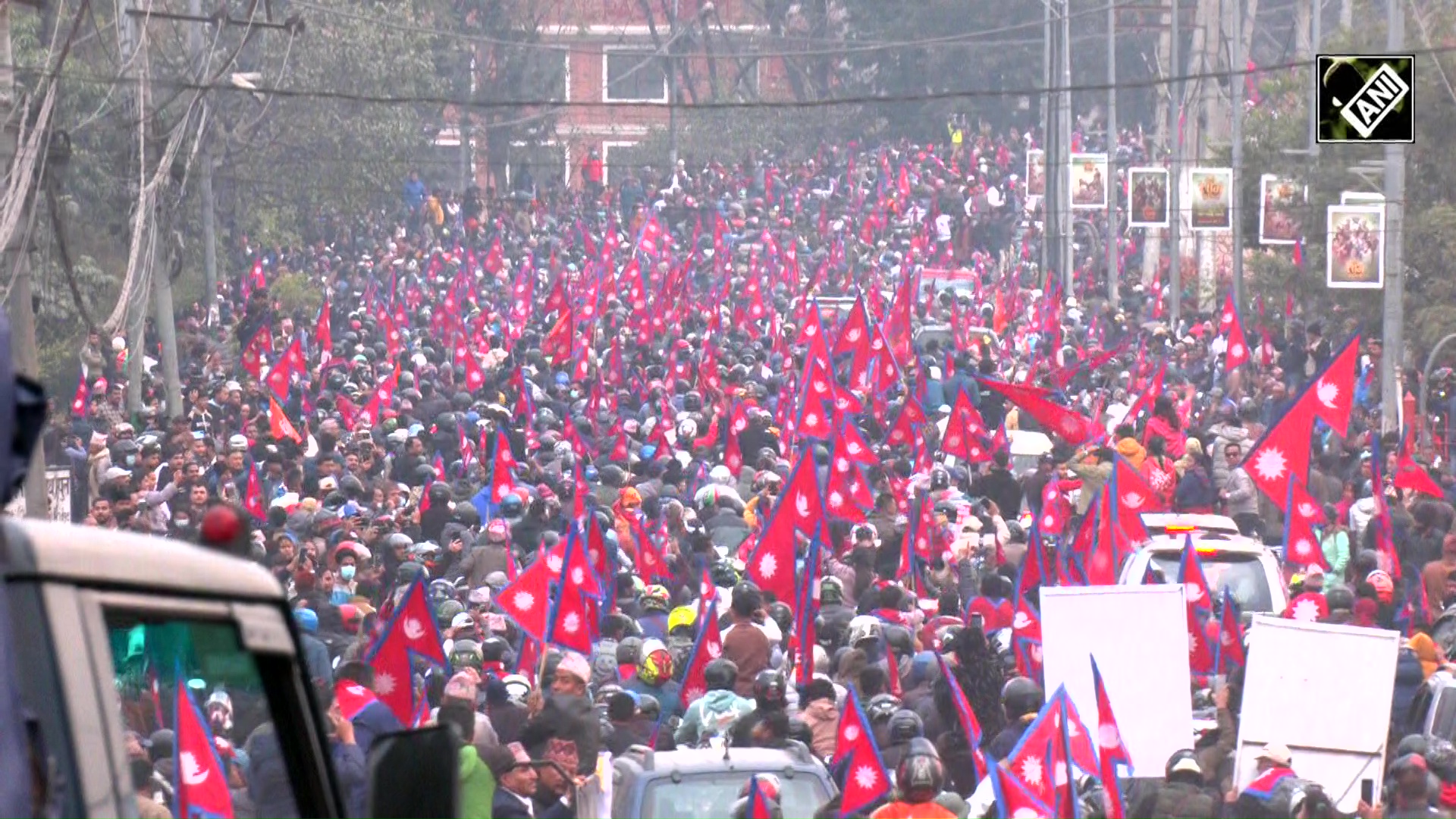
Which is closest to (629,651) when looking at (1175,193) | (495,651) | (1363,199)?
(495,651)

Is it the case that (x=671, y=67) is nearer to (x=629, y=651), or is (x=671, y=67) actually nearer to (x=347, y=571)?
(x=347, y=571)

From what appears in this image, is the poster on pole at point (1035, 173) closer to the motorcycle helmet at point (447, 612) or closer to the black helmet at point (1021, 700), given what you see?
the motorcycle helmet at point (447, 612)

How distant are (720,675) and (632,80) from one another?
82465mm

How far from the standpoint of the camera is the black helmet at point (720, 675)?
444 inches

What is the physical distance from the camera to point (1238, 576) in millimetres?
14828

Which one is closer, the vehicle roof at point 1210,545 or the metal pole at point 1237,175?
the vehicle roof at point 1210,545

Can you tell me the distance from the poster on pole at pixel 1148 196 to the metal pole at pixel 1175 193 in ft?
0.74

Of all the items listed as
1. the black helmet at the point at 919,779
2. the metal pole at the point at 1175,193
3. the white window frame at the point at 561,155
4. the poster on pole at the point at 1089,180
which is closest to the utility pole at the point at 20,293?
the black helmet at the point at 919,779

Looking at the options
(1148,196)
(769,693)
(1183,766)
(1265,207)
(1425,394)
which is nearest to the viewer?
(1183,766)

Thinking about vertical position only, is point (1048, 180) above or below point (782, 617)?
above

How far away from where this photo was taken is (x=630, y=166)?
70.7 meters

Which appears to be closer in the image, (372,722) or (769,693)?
(372,722)

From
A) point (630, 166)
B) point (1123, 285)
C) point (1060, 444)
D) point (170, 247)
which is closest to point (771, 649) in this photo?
point (1060, 444)

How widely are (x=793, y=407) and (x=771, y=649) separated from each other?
10758 mm
